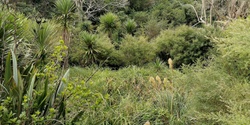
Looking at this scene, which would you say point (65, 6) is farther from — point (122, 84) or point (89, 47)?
point (122, 84)

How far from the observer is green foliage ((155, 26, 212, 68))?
9892 millimetres

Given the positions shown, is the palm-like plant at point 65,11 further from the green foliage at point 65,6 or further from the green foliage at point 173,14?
the green foliage at point 173,14

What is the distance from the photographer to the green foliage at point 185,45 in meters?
9.89

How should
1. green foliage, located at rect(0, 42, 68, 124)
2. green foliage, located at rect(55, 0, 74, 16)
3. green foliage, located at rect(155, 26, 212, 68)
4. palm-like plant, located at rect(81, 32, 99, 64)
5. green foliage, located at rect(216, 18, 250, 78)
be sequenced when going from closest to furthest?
green foliage, located at rect(0, 42, 68, 124) < green foliage, located at rect(216, 18, 250, 78) < green foliage, located at rect(55, 0, 74, 16) < green foliage, located at rect(155, 26, 212, 68) < palm-like plant, located at rect(81, 32, 99, 64)

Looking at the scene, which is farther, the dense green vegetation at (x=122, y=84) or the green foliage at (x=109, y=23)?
the green foliage at (x=109, y=23)

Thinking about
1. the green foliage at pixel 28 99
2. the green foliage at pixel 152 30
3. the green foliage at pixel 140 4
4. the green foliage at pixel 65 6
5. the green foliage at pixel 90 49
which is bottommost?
the green foliage at pixel 152 30

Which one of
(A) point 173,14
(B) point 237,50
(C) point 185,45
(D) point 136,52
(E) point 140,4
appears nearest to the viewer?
(B) point 237,50

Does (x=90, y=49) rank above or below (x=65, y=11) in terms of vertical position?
below

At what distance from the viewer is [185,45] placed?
33.6 ft

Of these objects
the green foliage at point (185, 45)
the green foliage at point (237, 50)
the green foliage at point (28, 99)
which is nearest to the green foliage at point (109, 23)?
the green foliage at point (185, 45)

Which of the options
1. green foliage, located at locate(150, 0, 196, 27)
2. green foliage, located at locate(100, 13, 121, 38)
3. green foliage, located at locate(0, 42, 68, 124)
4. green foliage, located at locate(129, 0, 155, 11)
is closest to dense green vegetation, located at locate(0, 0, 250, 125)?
green foliage, located at locate(0, 42, 68, 124)

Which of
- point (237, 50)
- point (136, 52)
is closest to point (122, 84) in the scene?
point (237, 50)

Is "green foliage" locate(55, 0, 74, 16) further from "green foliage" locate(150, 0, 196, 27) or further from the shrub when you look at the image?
"green foliage" locate(150, 0, 196, 27)

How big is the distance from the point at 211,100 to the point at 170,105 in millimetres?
1114
